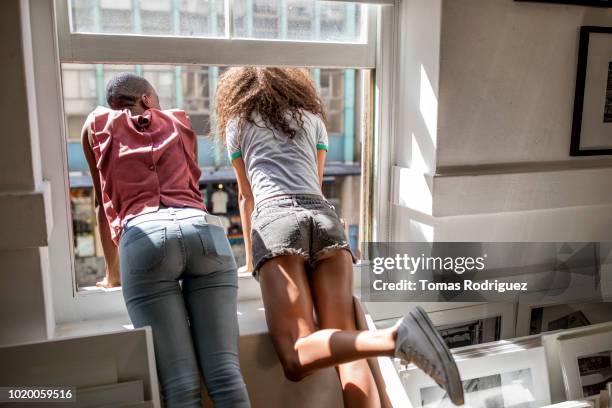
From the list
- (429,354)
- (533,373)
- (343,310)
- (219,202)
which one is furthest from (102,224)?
(219,202)

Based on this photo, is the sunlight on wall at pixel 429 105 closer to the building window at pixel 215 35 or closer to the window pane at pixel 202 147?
the building window at pixel 215 35

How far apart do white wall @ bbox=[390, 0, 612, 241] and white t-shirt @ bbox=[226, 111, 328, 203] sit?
1.22 ft

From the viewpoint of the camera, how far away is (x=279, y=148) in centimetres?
172

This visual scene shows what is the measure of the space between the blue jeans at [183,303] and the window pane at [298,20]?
0.67 meters

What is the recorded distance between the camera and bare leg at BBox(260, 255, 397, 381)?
1.35 metres

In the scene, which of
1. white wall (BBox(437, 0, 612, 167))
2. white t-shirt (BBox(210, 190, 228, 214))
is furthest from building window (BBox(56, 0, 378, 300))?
white t-shirt (BBox(210, 190, 228, 214))

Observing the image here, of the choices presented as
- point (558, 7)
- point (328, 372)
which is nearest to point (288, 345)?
point (328, 372)

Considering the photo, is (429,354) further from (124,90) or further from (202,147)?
(202,147)

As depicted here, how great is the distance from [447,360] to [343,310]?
16.1 inches

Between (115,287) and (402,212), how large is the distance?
106cm

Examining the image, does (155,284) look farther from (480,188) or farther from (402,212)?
(480,188)

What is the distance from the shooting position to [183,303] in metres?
1.40

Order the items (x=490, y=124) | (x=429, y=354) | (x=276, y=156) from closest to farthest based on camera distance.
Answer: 1. (x=429, y=354)
2. (x=276, y=156)
3. (x=490, y=124)

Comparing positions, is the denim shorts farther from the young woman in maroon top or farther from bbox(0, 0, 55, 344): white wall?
bbox(0, 0, 55, 344): white wall
